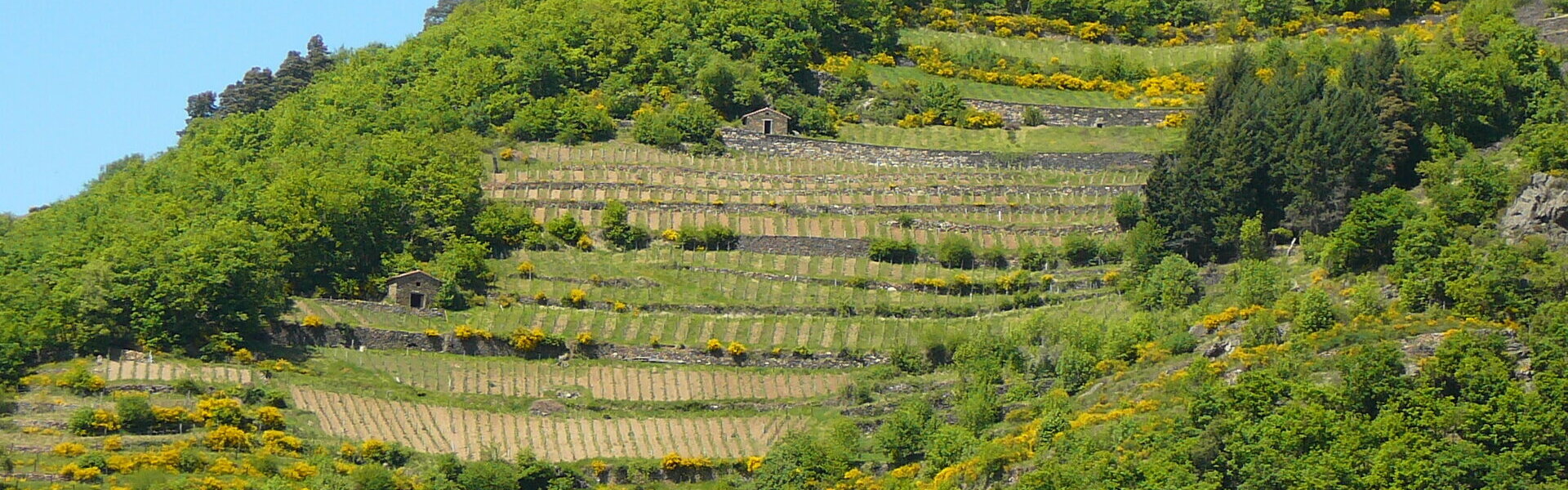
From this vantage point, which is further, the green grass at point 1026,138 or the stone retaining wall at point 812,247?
the green grass at point 1026,138

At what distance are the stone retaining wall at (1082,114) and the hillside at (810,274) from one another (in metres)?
Answer: 0.30

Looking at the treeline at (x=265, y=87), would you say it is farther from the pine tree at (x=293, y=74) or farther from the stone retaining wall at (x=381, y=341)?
the stone retaining wall at (x=381, y=341)

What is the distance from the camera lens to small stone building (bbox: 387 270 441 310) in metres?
139

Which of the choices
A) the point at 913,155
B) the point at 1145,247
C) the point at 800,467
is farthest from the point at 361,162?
the point at 1145,247

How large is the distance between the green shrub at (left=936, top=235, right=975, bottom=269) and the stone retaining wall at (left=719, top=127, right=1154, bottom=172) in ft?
33.4

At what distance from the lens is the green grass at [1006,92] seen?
532 feet

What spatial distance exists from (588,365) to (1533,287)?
36.0m

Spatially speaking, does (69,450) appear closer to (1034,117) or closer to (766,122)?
(766,122)

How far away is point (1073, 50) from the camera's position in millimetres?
171250

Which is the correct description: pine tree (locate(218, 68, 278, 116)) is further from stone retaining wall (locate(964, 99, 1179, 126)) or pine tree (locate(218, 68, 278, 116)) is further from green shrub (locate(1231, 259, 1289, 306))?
green shrub (locate(1231, 259, 1289, 306))

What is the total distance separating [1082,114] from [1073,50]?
11.9m

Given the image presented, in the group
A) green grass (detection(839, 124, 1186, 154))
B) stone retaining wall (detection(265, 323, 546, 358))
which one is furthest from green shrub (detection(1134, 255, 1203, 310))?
stone retaining wall (detection(265, 323, 546, 358))

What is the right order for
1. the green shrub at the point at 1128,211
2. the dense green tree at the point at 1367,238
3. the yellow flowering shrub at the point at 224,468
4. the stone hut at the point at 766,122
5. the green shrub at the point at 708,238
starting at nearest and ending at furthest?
the yellow flowering shrub at the point at 224,468, the dense green tree at the point at 1367,238, the green shrub at the point at 708,238, the green shrub at the point at 1128,211, the stone hut at the point at 766,122

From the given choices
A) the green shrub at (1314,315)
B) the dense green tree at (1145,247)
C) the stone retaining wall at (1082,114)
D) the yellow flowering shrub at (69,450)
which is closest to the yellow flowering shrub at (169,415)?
the yellow flowering shrub at (69,450)
